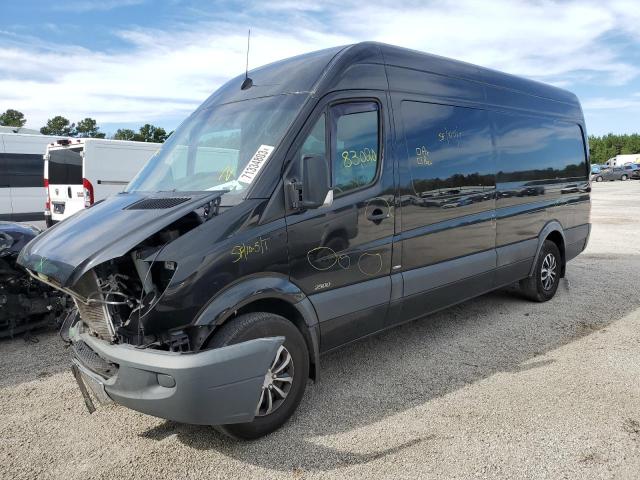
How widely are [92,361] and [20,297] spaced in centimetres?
226

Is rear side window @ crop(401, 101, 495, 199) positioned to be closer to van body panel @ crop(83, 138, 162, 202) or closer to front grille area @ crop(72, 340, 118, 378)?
front grille area @ crop(72, 340, 118, 378)

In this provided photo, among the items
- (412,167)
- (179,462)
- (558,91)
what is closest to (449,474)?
(179,462)

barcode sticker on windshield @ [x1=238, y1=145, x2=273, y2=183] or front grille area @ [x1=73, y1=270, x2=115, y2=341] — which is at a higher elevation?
barcode sticker on windshield @ [x1=238, y1=145, x2=273, y2=183]

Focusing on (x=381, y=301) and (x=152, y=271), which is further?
(x=381, y=301)

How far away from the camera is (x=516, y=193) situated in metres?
5.70

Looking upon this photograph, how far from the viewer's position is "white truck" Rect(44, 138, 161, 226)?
974cm

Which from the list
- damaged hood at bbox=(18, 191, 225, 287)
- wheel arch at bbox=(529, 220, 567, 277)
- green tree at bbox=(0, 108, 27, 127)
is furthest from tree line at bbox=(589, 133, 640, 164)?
damaged hood at bbox=(18, 191, 225, 287)

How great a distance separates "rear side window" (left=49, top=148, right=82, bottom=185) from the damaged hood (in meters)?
7.36

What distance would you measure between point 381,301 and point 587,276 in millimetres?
5243

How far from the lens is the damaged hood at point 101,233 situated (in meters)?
2.91

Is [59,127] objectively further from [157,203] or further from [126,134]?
[157,203]

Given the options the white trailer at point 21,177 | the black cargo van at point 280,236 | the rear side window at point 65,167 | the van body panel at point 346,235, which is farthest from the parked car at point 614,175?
the van body panel at point 346,235

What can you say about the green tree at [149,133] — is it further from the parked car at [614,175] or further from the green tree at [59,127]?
the parked car at [614,175]

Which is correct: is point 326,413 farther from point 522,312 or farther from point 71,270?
point 522,312
